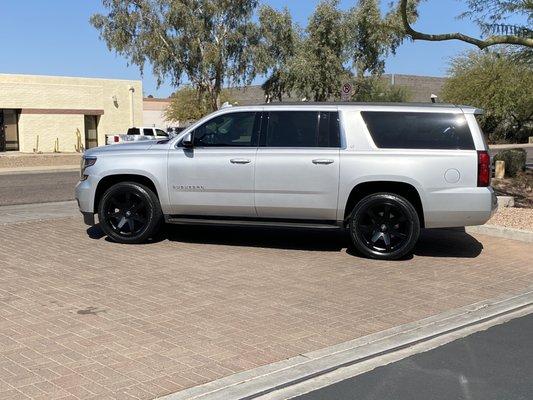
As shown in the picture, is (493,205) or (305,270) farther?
(493,205)

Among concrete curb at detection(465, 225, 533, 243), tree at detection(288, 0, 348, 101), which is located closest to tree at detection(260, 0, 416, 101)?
tree at detection(288, 0, 348, 101)

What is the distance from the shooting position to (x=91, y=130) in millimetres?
42000

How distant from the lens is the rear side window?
798 cm

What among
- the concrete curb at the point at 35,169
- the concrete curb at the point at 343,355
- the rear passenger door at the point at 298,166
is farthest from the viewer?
the concrete curb at the point at 35,169

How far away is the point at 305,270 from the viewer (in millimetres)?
7508

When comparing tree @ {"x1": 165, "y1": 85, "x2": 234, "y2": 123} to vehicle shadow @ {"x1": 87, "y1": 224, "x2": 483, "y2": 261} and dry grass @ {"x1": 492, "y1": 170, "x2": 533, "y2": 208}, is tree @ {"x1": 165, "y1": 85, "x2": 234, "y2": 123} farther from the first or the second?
vehicle shadow @ {"x1": 87, "y1": 224, "x2": 483, "y2": 261}

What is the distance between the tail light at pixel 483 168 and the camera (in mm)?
7840

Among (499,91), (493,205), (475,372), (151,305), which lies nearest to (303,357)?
(475,372)

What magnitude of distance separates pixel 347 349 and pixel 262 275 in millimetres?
2359

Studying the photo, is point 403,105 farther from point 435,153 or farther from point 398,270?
point 398,270

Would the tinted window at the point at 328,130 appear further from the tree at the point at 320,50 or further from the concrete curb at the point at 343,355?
the tree at the point at 320,50

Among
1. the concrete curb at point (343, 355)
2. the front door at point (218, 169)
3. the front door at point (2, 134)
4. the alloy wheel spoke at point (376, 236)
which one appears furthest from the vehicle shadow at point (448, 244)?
the front door at point (2, 134)

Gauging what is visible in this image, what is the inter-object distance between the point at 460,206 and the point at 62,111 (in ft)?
116

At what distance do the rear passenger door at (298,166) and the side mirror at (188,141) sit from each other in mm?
951
